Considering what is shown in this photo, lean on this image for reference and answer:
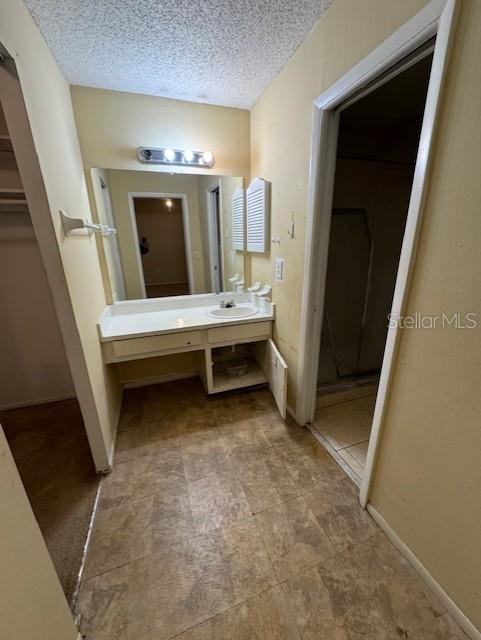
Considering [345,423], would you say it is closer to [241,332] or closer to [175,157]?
[241,332]

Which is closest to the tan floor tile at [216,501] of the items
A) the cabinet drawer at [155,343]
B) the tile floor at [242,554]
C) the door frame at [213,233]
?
the tile floor at [242,554]

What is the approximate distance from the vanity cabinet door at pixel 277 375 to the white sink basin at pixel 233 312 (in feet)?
1.01

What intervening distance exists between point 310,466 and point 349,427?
50cm

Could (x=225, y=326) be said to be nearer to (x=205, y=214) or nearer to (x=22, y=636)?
(x=205, y=214)

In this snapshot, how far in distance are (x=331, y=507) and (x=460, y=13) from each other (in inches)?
77.5

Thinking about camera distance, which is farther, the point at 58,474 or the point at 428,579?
the point at 58,474

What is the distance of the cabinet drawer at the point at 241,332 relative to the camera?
2006 millimetres

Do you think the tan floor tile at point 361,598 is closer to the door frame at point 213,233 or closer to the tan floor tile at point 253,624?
the tan floor tile at point 253,624

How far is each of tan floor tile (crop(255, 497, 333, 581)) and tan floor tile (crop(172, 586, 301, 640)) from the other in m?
0.10

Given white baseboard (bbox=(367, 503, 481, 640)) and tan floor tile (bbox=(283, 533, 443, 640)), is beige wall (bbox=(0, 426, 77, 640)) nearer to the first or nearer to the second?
tan floor tile (bbox=(283, 533, 443, 640))

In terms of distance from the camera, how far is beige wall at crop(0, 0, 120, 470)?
3.47ft

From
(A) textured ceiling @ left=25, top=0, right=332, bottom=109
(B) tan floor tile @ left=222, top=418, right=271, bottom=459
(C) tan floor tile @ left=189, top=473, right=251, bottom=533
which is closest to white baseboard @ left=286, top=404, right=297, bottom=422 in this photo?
(B) tan floor tile @ left=222, top=418, right=271, bottom=459

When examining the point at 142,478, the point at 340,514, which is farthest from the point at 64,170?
the point at 340,514

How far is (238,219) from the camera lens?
92.7 inches
